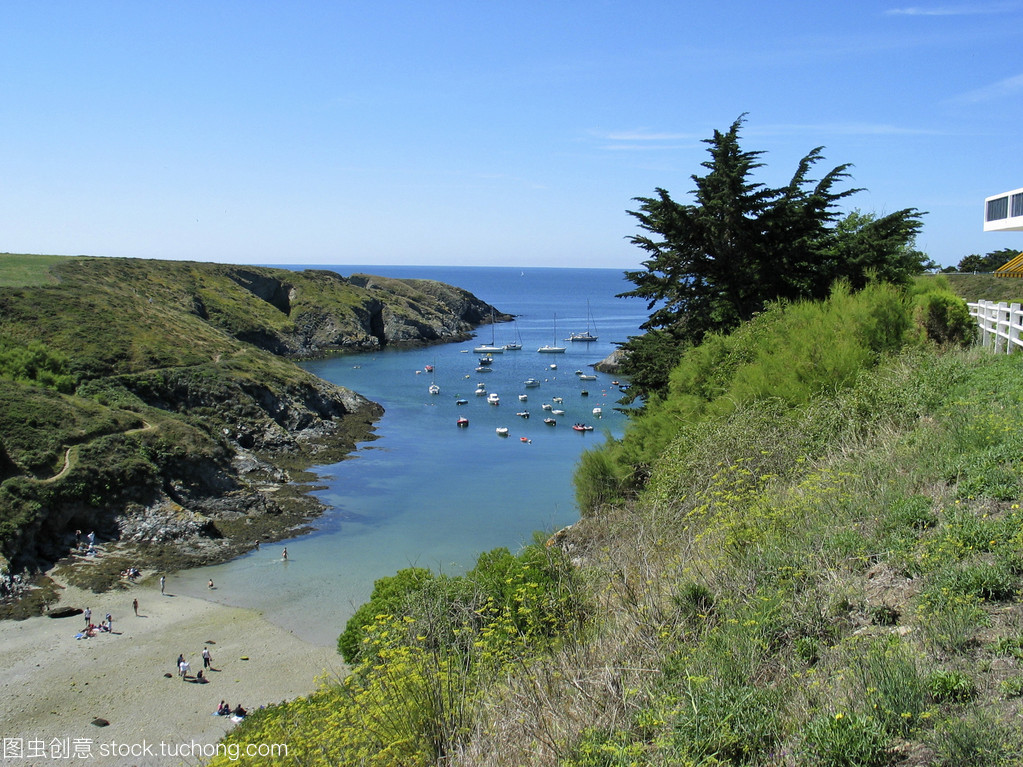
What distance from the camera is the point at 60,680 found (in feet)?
75.2

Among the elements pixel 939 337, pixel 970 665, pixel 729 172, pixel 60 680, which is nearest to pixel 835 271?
pixel 729 172

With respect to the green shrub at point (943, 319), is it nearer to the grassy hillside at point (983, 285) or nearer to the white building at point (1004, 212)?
the white building at point (1004, 212)

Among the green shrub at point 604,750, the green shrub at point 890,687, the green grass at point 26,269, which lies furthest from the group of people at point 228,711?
the green grass at point 26,269

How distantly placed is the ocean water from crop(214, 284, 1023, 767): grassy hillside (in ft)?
21.2

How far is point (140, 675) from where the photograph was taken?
23547 millimetres

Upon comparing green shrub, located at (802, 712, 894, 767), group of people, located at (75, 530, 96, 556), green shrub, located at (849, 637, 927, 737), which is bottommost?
group of people, located at (75, 530, 96, 556)

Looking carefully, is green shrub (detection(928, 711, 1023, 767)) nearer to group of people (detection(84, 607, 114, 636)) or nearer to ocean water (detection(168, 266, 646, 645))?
ocean water (detection(168, 266, 646, 645))

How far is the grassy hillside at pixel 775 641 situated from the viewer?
5.44 m

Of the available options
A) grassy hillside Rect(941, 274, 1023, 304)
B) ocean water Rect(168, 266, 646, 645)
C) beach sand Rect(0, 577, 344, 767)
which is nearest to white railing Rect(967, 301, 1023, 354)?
ocean water Rect(168, 266, 646, 645)

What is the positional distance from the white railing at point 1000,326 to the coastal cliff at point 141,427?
30674mm

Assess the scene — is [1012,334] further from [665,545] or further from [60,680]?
[60,680]

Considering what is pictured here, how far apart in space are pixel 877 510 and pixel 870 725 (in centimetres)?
409

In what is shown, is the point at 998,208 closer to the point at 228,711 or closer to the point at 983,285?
the point at 228,711

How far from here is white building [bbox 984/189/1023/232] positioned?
76.1ft
